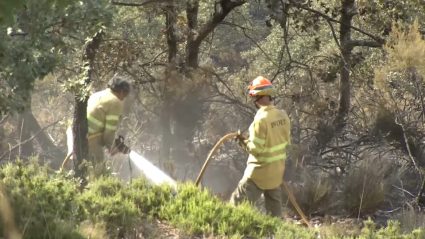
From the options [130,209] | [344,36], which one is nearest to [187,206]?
[130,209]

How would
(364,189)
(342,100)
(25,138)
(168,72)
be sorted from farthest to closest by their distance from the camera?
(25,138) < (168,72) < (342,100) < (364,189)

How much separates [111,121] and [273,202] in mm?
2287

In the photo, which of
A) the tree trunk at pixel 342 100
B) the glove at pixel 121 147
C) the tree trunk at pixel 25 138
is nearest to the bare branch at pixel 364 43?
the tree trunk at pixel 342 100

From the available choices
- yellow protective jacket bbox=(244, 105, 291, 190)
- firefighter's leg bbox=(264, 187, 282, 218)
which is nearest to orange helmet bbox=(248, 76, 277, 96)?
yellow protective jacket bbox=(244, 105, 291, 190)

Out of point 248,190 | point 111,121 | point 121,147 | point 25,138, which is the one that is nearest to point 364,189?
point 248,190

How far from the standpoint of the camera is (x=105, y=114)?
8.02m

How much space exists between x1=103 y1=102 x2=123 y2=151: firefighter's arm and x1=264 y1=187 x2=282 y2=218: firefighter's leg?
2.10m

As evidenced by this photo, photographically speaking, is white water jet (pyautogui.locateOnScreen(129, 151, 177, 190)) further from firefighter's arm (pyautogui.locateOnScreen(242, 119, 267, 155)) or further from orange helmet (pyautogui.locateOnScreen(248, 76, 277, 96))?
orange helmet (pyautogui.locateOnScreen(248, 76, 277, 96))

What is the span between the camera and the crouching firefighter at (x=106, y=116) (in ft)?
26.1

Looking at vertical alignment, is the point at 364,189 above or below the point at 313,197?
above

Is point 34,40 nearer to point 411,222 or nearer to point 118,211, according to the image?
point 118,211

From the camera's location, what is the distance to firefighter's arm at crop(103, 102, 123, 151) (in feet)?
26.1

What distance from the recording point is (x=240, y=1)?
9422 mm

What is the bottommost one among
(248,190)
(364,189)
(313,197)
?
(313,197)
